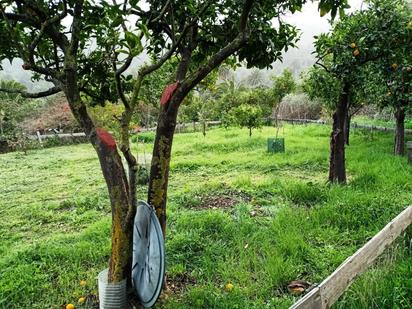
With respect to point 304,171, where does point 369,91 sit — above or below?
above

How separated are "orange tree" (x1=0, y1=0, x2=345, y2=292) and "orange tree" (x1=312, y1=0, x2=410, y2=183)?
3.19 m

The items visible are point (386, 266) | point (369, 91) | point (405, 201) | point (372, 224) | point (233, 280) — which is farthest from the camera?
point (369, 91)

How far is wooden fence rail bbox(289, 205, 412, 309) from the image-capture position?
7.16 ft

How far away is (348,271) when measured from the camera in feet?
8.83

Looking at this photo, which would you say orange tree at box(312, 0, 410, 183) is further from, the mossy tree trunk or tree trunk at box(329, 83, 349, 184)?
the mossy tree trunk

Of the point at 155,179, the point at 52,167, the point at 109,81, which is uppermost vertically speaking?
the point at 109,81

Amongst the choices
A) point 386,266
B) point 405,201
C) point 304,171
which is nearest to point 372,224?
point 405,201

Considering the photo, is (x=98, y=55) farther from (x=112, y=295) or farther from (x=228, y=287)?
(x=228, y=287)

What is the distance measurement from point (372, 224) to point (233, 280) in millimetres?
2260

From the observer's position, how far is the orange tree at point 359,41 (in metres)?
6.28

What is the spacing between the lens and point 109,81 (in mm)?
3729

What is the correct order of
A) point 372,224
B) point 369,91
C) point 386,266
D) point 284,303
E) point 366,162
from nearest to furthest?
point 284,303 → point 386,266 → point 372,224 → point 366,162 → point 369,91

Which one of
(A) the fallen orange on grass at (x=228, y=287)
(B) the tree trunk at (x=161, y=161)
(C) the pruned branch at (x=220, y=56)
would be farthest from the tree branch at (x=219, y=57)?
(A) the fallen orange on grass at (x=228, y=287)

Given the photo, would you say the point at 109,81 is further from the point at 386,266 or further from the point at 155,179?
the point at 386,266
